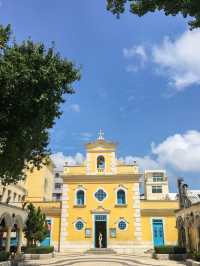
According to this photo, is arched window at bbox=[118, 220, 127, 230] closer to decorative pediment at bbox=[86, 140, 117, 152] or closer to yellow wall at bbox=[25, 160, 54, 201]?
decorative pediment at bbox=[86, 140, 117, 152]

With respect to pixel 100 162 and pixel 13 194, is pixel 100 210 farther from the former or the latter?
pixel 13 194

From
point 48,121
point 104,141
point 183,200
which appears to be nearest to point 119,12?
point 48,121

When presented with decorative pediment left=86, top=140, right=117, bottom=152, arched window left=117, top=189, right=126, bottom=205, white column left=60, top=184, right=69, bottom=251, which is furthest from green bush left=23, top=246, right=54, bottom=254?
decorative pediment left=86, top=140, right=117, bottom=152

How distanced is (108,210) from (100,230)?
2.45 metres

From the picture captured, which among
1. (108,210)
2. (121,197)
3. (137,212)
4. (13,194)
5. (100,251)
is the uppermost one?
(13,194)

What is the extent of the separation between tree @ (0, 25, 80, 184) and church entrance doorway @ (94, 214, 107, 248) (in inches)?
733

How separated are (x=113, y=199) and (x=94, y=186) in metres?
2.68

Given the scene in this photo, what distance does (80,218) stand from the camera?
3297 centimetres

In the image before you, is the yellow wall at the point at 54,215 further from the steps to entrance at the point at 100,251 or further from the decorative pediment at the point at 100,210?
the decorative pediment at the point at 100,210

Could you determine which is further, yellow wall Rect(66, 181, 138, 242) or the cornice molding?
the cornice molding

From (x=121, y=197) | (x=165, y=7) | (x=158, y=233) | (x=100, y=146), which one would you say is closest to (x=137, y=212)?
(x=121, y=197)

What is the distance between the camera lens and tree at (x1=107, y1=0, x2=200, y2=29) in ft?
29.1

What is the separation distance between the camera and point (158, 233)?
3238 cm

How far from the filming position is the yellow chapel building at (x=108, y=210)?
3203 centimetres
